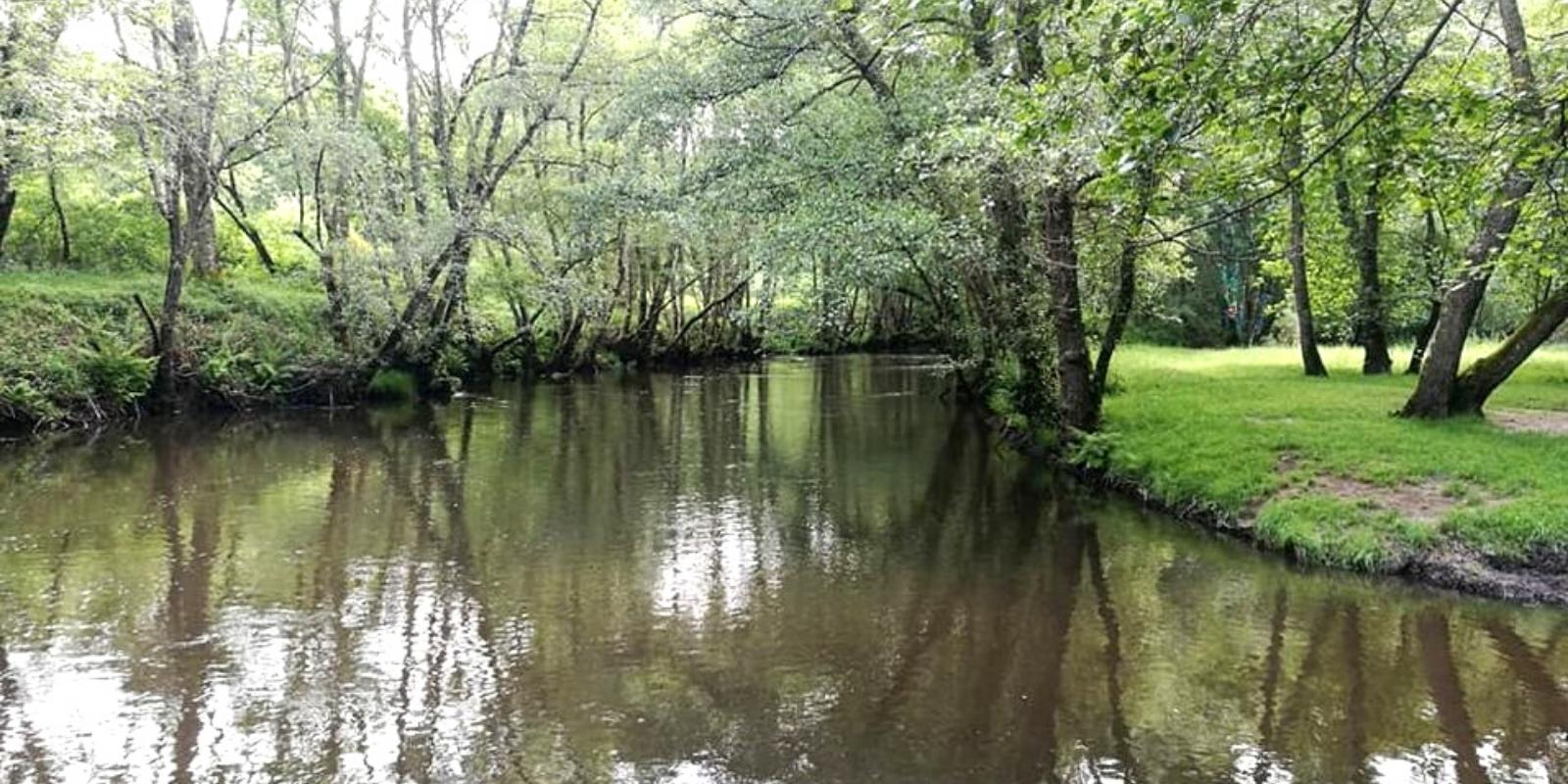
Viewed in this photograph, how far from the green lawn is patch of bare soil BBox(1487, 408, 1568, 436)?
1.07ft

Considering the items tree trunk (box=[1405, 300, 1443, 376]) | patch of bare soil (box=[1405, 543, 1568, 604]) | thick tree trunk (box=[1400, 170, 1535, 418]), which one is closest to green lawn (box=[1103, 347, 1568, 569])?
patch of bare soil (box=[1405, 543, 1568, 604])

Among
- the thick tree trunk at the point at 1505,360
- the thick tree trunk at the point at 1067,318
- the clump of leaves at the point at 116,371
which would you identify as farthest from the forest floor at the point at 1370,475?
the clump of leaves at the point at 116,371

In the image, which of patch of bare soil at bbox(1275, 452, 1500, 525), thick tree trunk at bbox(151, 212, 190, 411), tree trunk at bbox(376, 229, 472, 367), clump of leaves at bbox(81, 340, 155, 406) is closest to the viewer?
patch of bare soil at bbox(1275, 452, 1500, 525)

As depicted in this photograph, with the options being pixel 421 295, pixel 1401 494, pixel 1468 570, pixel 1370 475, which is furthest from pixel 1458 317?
pixel 421 295

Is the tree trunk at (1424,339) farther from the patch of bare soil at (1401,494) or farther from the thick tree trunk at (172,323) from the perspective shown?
the thick tree trunk at (172,323)

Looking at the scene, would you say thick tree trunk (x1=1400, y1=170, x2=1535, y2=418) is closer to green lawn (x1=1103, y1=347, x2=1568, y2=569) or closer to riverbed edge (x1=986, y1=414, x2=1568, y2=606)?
green lawn (x1=1103, y1=347, x2=1568, y2=569)

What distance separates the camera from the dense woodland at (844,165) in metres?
7.02

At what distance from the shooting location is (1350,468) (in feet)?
41.3

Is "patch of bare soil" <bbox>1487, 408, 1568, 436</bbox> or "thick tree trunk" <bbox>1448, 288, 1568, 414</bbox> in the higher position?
"thick tree trunk" <bbox>1448, 288, 1568, 414</bbox>

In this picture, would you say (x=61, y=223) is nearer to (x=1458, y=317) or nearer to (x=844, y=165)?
(x=844, y=165)

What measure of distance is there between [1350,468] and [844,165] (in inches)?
359


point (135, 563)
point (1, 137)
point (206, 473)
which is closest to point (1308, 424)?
point (135, 563)

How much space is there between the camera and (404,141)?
29.6 metres

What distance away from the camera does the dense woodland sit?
702 cm
